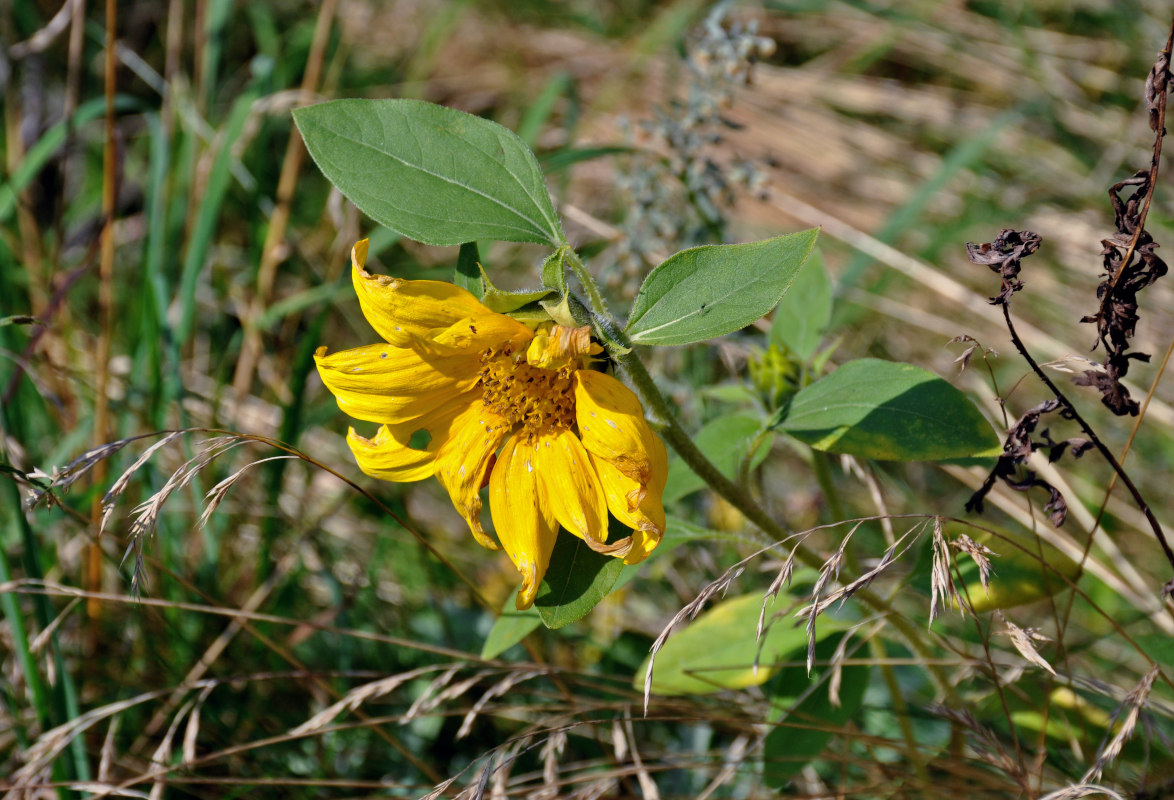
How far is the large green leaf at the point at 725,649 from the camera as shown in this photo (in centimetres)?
180

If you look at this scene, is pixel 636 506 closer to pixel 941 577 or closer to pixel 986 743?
pixel 941 577

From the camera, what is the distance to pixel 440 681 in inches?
70.3

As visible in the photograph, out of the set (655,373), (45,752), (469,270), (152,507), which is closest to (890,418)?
(469,270)

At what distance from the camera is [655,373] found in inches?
110

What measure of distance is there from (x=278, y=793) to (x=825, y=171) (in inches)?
130

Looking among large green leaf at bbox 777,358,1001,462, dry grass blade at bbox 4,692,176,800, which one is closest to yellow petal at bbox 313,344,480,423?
large green leaf at bbox 777,358,1001,462

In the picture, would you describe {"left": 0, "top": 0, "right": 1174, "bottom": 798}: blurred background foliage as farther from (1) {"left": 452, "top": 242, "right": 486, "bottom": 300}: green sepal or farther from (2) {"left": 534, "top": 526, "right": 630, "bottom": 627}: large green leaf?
(1) {"left": 452, "top": 242, "right": 486, "bottom": 300}: green sepal

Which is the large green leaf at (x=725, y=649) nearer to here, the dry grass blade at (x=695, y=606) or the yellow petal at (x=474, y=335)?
the dry grass blade at (x=695, y=606)

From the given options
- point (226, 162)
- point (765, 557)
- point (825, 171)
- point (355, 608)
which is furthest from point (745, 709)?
point (825, 171)

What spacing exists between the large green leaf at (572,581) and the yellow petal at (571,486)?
1.6 inches

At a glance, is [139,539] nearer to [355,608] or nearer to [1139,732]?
[355,608]

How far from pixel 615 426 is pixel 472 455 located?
0.28 meters

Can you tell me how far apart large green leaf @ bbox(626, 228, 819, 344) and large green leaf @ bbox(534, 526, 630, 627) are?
322 mm

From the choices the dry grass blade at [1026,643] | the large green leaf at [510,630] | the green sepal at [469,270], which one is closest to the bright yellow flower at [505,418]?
the green sepal at [469,270]
